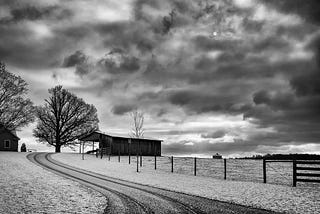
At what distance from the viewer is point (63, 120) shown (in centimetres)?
6091

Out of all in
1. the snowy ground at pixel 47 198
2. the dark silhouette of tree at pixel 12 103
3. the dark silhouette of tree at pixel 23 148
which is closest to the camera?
the snowy ground at pixel 47 198

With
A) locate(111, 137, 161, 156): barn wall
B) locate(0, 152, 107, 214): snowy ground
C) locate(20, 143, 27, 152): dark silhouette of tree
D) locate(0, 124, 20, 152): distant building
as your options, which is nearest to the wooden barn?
locate(111, 137, 161, 156): barn wall

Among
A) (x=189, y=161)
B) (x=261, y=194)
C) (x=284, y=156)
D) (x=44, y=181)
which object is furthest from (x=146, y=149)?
(x=261, y=194)

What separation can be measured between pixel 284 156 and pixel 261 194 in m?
29.1

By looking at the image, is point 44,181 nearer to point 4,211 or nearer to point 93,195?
point 93,195

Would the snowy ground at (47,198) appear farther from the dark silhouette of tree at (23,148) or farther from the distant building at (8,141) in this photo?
the dark silhouette of tree at (23,148)

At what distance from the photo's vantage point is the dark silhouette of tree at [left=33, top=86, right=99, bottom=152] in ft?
197

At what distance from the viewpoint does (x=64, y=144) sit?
61.4 meters

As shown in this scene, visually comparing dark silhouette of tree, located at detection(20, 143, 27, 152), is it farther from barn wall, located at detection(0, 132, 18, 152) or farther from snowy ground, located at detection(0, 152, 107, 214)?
snowy ground, located at detection(0, 152, 107, 214)

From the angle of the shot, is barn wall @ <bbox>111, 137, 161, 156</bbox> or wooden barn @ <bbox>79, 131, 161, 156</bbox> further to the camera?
barn wall @ <bbox>111, 137, 161, 156</bbox>

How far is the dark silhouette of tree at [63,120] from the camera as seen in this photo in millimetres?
59906

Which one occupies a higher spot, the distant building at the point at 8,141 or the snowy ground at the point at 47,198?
the distant building at the point at 8,141

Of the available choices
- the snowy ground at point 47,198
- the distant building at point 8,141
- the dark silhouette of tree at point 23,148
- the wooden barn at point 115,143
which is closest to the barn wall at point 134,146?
the wooden barn at point 115,143

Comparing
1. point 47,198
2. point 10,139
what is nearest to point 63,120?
point 10,139
